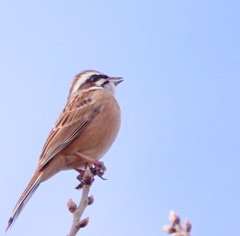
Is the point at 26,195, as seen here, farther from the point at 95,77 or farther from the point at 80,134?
the point at 95,77

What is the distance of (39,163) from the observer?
6375mm

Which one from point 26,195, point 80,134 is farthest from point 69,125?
point 26,195

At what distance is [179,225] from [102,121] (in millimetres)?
4431

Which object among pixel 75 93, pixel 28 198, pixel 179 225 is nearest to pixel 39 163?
pixel 28 198

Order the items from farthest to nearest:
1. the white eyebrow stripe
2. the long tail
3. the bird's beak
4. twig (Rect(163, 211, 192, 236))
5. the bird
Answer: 1. the white eyebrow stripe
2. the bird's beak
3. the bird
4. the long tail
5. twig (Rect(163, 211, 192, 236))

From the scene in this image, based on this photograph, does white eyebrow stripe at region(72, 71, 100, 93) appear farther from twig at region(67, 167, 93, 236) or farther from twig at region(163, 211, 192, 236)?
twig at region(163, 211, 192, 236)

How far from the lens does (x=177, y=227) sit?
2.48m

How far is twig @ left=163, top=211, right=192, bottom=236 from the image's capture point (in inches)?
93.4

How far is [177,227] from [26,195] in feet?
10.8

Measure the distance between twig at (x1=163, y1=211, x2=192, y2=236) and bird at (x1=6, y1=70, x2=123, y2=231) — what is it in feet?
9.97

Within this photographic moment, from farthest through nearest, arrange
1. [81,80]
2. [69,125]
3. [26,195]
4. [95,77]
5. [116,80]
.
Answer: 1. [81,80]
2. [95,77]
3. [116,80]
4. [69,125]
5. [26,195]

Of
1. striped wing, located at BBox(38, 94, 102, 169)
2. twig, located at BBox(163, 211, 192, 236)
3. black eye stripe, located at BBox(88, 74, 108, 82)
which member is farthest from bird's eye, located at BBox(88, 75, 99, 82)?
twig, located at BBox(163, 211, 192, 236)

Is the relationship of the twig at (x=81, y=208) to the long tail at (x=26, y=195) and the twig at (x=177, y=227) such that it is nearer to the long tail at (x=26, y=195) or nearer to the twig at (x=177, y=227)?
the twig at (x=177, y=227)

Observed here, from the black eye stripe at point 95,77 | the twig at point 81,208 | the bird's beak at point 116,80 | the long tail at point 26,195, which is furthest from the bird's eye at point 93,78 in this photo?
the twig at point 81,208
